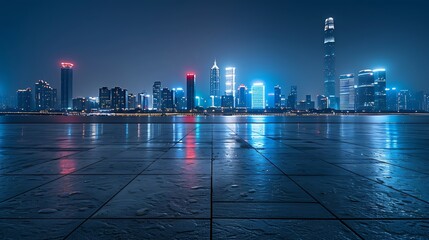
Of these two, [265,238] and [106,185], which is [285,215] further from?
[106,185]

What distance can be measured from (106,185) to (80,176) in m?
1.44

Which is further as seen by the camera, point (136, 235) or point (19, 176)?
point (19, 176)

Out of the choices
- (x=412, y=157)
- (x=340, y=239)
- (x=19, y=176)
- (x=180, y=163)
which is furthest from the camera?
(x=412, y=157)

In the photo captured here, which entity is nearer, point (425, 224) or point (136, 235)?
point (136, 235)

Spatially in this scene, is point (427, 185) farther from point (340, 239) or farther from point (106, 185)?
point (106, 185)

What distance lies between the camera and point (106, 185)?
7.18 metres

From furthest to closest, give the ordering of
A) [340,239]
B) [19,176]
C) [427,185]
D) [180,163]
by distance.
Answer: [180,163] → [19,176] → [427,185] → [340,239]

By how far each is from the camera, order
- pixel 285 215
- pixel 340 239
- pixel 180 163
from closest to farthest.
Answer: pixel 340 239
pixel 285 215
pixel 180 163

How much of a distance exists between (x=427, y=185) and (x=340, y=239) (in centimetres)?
425

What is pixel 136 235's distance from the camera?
4.29m

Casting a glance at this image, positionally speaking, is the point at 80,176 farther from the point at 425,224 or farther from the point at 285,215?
the point at 425,224

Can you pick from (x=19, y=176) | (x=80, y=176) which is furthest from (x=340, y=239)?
(x=19, y=176)

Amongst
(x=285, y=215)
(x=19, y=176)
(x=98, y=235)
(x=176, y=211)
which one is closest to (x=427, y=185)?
(x=285, y=215)

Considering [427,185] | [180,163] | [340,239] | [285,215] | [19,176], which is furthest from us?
[180,163]
